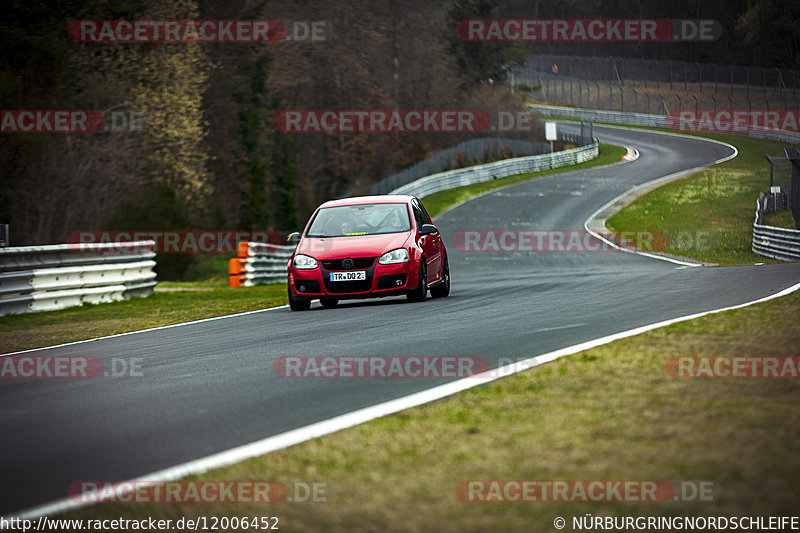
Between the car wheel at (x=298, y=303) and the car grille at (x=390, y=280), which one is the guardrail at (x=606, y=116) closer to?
the car grille at (x=390, y=280)

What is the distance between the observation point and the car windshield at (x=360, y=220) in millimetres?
15539

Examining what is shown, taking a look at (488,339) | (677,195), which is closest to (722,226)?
(677,195)

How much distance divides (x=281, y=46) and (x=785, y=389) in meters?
47.5

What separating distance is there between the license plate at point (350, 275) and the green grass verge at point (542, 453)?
7.71m

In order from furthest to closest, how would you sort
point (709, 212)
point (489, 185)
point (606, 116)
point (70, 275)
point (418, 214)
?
point (606, 116), point (489, 185), point (709, 212), point (70, 275), point (418, 214)

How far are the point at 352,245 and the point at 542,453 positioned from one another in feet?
34.0

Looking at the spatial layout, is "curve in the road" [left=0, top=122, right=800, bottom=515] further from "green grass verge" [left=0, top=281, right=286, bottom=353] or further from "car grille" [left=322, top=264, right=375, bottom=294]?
"green grass verge" [left=0, top=281, right=286, bottom=353]

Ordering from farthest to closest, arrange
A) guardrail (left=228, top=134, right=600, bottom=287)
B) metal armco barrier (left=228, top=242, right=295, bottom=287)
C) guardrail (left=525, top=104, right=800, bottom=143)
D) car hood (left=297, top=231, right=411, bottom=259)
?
guardrail (left=525, top=104, right=800, bottom=143) → guardrail (left=228, top=134, right=600, bottom=287) → metal armco barrier (left=228, top=242, right=295, bottom=287) → car hood (left=297, top=231, right=411, bottom=259)

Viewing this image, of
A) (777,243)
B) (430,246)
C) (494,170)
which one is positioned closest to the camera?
(430,246)

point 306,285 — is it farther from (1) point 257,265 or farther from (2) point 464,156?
(2) point 464,156

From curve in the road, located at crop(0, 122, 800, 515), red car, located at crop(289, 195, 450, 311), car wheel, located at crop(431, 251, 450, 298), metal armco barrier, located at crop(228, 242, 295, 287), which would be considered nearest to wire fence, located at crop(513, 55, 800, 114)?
metal armco barrier, located at crop(228, 242, 295, 287)

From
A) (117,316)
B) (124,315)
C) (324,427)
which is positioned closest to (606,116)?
(124,315)

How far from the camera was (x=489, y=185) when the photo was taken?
192 ft

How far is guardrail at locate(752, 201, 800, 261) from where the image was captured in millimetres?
25641
